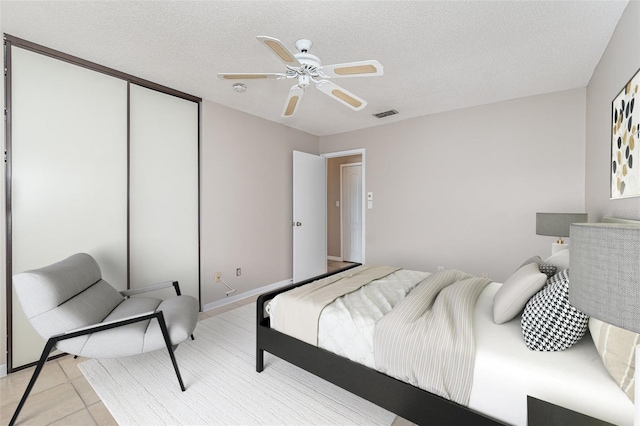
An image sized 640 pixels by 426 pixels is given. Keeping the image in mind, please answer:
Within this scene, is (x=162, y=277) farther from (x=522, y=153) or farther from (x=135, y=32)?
(x=522, y=153)

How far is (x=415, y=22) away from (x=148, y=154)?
2741 mm

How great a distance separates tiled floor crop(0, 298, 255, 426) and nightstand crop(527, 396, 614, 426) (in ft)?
7.13

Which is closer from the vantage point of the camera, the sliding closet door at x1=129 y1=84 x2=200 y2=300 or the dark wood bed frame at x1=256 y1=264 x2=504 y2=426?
the dark wood bed frame at x1=256 y1=264 x2=504 y2=426

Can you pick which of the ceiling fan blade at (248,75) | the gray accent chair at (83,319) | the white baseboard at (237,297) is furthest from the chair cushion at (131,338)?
the ceiling fan blade at (248,75)

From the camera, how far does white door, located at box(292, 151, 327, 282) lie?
15.1 feet

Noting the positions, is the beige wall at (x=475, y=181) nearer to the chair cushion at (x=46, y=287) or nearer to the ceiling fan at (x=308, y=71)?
the ceiling fan at (x=308, y=71)

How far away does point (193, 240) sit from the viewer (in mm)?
3404

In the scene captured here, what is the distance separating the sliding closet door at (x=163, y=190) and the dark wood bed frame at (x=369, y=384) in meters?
1.57

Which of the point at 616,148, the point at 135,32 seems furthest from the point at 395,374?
the point at 135,32

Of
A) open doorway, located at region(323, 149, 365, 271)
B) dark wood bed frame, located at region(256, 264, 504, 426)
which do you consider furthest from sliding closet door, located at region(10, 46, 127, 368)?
open doorway, located at region(323, 149, 365, 271)

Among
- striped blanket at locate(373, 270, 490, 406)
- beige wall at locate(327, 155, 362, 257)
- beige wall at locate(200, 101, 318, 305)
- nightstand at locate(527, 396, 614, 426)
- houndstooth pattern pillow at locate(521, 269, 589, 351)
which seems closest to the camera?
nightstand at locate(527, 396, 614, 426)

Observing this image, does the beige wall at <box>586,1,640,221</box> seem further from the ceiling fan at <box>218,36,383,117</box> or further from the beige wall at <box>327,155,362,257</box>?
the beige wall at <box>327,155,362,257</box>

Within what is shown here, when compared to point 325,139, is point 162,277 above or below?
below

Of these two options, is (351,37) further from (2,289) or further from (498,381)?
(2,289)
